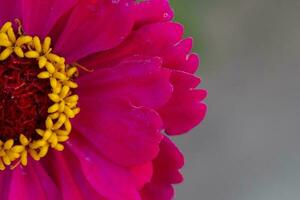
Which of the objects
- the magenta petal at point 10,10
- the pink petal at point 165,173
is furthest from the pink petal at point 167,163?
the magenta petal at point 10,10

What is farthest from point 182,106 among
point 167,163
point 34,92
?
point 34,92

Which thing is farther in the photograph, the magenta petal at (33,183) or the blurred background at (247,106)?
the blurred background at (247,106)

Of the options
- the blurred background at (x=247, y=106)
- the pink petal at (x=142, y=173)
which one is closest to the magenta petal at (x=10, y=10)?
the pink petal at (x=142, y=173)

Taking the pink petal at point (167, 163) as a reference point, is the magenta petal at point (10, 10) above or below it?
above

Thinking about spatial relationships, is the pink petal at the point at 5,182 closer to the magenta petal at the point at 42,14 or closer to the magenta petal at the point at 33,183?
the magenta petal at the point at 33,183

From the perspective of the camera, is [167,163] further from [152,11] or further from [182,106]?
[152,11]

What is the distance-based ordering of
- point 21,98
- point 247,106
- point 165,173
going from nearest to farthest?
point 21,98, point 165,173, point 247,106

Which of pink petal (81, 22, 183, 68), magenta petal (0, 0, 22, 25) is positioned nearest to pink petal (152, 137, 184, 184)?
pink petal (81, 22, 183, 68)

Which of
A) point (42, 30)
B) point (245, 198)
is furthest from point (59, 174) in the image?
point (245, 198)

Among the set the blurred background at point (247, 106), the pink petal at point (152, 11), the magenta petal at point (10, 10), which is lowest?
the blurred background at point (247, 106)
